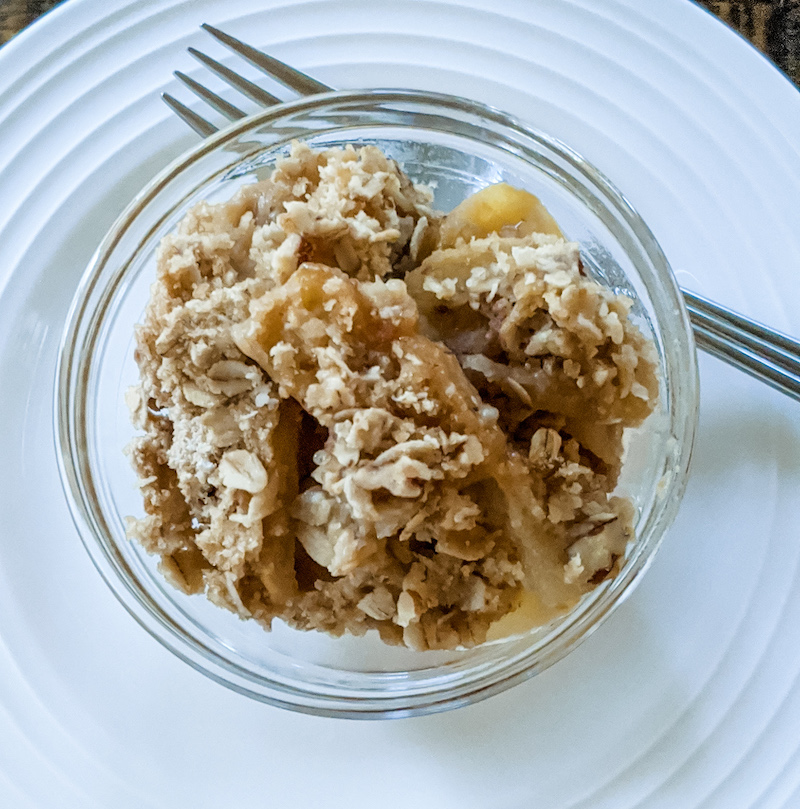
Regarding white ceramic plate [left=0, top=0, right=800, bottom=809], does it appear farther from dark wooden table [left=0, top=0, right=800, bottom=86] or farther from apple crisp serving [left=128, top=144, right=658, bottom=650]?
apple crisp serving [left=128, top=144, right=658, bottom=650]

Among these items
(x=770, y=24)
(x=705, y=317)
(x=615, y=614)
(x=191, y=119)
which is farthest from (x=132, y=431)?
(x=770, y=24)

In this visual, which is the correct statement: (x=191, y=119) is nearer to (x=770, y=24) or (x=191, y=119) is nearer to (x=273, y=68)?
(x=273, y=68)

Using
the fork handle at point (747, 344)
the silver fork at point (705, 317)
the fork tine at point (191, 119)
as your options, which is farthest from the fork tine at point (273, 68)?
the fork handle at point (747, 344)

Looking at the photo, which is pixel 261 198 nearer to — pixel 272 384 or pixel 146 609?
pixel 272 384

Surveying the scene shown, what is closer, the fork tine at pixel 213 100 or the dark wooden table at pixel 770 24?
the fork tine at pixel 213 100

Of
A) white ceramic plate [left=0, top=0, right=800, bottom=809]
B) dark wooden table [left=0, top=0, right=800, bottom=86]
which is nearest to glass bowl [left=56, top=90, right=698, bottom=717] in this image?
white ceramic plate [left=0, top=0, right=800, bottom=809]

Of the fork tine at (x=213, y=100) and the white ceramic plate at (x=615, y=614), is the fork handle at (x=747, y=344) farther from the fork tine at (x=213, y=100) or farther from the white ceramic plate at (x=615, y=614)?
the fork tine at (x=213, y=100)
